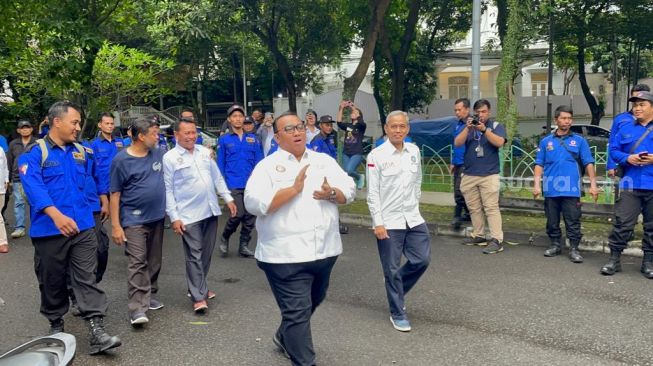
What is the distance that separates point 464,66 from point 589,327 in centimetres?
3641

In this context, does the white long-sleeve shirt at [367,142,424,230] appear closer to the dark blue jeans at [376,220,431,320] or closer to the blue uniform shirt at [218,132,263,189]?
the dark blue jeans at [376,220,431,320]

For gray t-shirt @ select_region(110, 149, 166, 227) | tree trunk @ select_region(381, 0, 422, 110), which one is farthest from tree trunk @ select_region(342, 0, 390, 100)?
gray t-shirt @ select_region(110, 149, 166, 227)

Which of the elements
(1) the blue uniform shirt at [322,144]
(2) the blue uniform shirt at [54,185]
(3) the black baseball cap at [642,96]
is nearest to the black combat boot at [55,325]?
(2) the blue uniform shirt at [54,185]

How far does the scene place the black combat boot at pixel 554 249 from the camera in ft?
22.7

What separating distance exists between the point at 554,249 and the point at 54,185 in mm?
5449

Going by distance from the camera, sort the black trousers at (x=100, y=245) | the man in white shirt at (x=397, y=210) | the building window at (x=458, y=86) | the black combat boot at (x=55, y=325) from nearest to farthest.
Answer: the black combat boot at (x=55, y=325) < the man in white shirt at (x=397, y=210) < the black trousers at (x=100, y=245) < the building window at (x=458, y=86)

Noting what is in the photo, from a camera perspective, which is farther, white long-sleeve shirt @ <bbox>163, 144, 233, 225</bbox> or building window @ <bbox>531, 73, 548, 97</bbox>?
building window @ <bbox>531, 73, 548, 97</bbox>

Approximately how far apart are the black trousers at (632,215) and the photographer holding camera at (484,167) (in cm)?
145

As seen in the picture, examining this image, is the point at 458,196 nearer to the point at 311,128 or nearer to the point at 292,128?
the point at 311,128

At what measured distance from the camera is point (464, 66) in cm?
3919

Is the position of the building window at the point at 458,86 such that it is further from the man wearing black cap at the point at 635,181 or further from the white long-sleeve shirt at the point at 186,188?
the white long-sleeve shirt at the point at 186,188

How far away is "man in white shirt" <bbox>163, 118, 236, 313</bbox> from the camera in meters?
5.23

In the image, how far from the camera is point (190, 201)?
17.2 ft

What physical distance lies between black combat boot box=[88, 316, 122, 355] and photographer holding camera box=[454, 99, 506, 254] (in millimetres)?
4546
